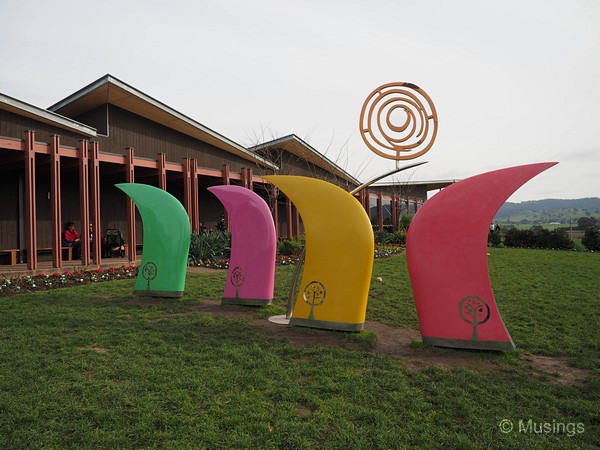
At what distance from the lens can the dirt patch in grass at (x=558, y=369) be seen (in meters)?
4.41

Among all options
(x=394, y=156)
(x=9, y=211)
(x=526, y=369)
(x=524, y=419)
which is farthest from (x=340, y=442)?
(x=9, y=211)

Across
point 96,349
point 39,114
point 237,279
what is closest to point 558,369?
point 237,279

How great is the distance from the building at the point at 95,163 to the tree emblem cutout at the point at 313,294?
8.60 m

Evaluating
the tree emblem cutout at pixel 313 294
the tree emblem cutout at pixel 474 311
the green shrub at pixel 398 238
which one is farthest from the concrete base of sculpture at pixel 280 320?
the green shrub at pixel 398 238

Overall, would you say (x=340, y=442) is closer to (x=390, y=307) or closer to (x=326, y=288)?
(x=326, y=288)

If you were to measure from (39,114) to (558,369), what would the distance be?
14633mm

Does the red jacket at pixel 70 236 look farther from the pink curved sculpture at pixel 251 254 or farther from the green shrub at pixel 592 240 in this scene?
the green shrub at pixel 592 240

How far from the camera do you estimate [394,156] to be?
20.0 feet

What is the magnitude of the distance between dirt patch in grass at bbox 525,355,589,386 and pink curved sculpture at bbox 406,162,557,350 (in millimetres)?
349

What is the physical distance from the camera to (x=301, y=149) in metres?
24.1

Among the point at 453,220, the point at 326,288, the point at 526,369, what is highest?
the point at 453,220

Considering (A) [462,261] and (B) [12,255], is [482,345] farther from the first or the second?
(B) [12,255]

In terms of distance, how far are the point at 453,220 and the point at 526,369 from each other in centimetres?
188

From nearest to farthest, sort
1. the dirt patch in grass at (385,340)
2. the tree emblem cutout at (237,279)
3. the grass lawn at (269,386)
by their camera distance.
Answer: the grass lawn at (269,386) < the dirt patch in grass at (385,340) < the tree emblem cutout at (237,279)
